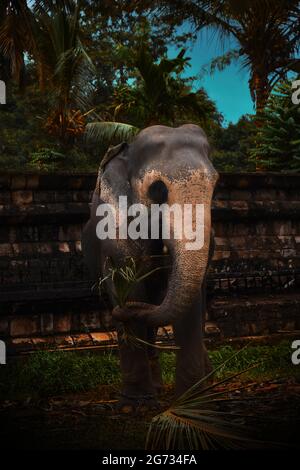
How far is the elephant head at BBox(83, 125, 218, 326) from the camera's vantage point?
484 centimetres

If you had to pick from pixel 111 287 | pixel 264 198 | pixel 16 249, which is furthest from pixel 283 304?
pixel 111 287

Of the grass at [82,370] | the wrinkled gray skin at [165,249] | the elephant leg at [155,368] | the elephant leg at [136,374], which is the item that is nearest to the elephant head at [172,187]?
the wrinkled gray skin at [165,249]

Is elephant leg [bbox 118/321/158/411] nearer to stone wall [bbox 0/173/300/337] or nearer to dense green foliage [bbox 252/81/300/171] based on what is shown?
stone wall [bbox 0/173/300/337]

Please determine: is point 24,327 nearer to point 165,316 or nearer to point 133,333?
point 133,333

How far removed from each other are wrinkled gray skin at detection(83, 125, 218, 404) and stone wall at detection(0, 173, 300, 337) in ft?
8.73

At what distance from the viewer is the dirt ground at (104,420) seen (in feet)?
14.5

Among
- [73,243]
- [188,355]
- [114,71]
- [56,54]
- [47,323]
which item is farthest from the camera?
[114,71]

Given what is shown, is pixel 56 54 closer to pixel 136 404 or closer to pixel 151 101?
pixel 151 101

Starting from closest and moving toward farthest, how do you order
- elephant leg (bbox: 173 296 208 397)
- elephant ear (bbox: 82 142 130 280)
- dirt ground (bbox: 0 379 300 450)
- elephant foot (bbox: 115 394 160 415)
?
dirt ground (bbox: 0 379 300 450), elephant leg (bbox: 173 296 208 397), elephant foot (bbox: 115 394 160 415), elephant ear (bbox: 82 142 130 280)

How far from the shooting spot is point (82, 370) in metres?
6.95

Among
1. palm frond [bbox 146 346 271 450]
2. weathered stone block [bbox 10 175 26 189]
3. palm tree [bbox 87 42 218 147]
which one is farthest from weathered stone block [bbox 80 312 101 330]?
palm tree [bbox 87 42 218 147]

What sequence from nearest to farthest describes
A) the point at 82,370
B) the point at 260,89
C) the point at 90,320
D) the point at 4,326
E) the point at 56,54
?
the point at 82,370 < the point at 4,326 < the point at 90,320 < the point at 56,54 < the point at 260,89

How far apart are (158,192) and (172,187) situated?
0.25 metres

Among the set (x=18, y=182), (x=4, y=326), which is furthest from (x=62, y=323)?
(x=18, y=182)
